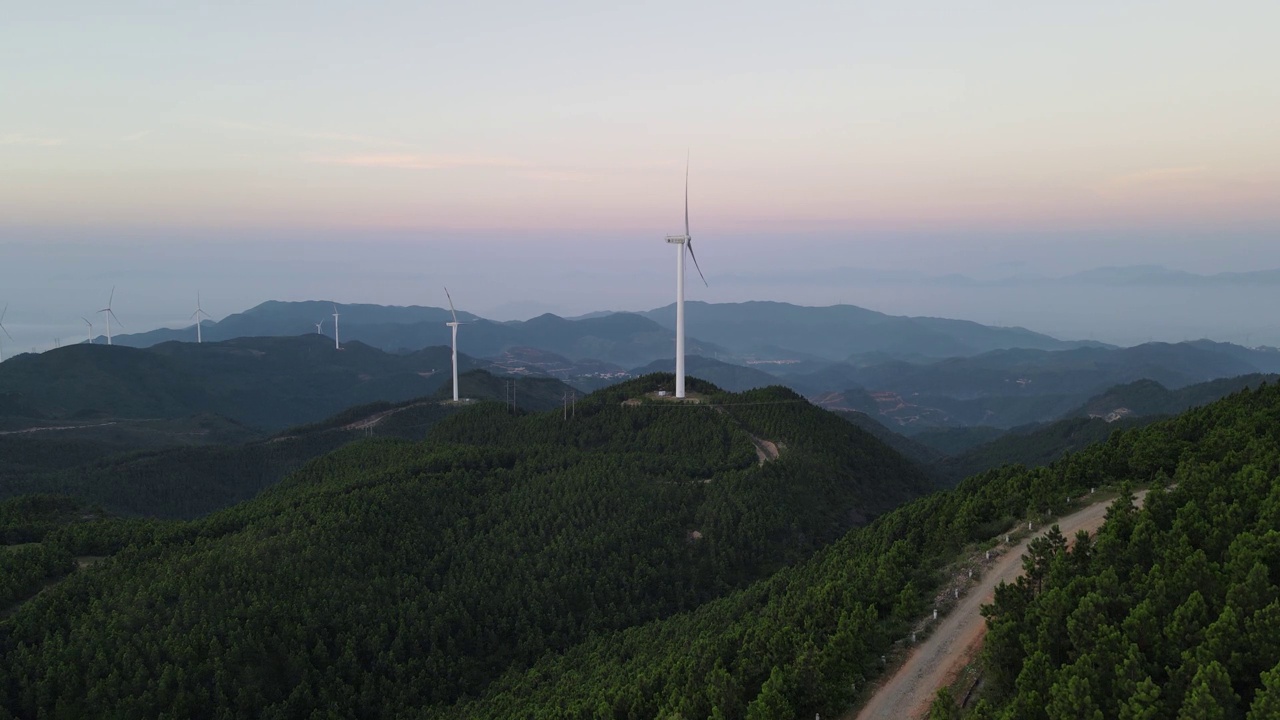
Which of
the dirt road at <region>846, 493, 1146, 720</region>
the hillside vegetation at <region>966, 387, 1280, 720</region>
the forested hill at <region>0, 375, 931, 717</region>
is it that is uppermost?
the hillside vegetation at <region>966, 387, 1280, 720</region>

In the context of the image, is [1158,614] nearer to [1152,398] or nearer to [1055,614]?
[1055,614]

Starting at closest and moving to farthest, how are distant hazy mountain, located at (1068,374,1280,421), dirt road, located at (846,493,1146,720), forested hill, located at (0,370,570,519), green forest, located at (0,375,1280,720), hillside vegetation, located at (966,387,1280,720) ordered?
hillside vegetation, located at (966,387,1280,720), green forest, located at (0,375,1280,720), dirt road, located at (846,493,1146,720), forested hill, located at (0,370,570,519), distant hazy mountain, located at (1068,374,1280,421)

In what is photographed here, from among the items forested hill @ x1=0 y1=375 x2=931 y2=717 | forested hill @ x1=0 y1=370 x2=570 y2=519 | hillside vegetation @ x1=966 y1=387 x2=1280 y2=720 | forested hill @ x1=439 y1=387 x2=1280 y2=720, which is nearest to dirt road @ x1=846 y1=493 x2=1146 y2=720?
forested hill @ x1=439 y1=387 x2=1280 y2=720

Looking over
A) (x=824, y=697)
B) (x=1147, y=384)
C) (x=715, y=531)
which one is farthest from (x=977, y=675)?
(x=1147, y=384)

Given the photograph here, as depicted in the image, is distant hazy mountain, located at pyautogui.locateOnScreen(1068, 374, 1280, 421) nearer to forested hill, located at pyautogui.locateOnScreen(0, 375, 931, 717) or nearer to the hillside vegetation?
forested hill, located at pyautogui.locateOnScreen(0, 375, 931, 717)

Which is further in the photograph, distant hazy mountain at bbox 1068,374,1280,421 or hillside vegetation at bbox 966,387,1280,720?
distant hazy mountain at bbox 1068,374,1280,421

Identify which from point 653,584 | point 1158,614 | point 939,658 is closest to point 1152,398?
point 653,584
